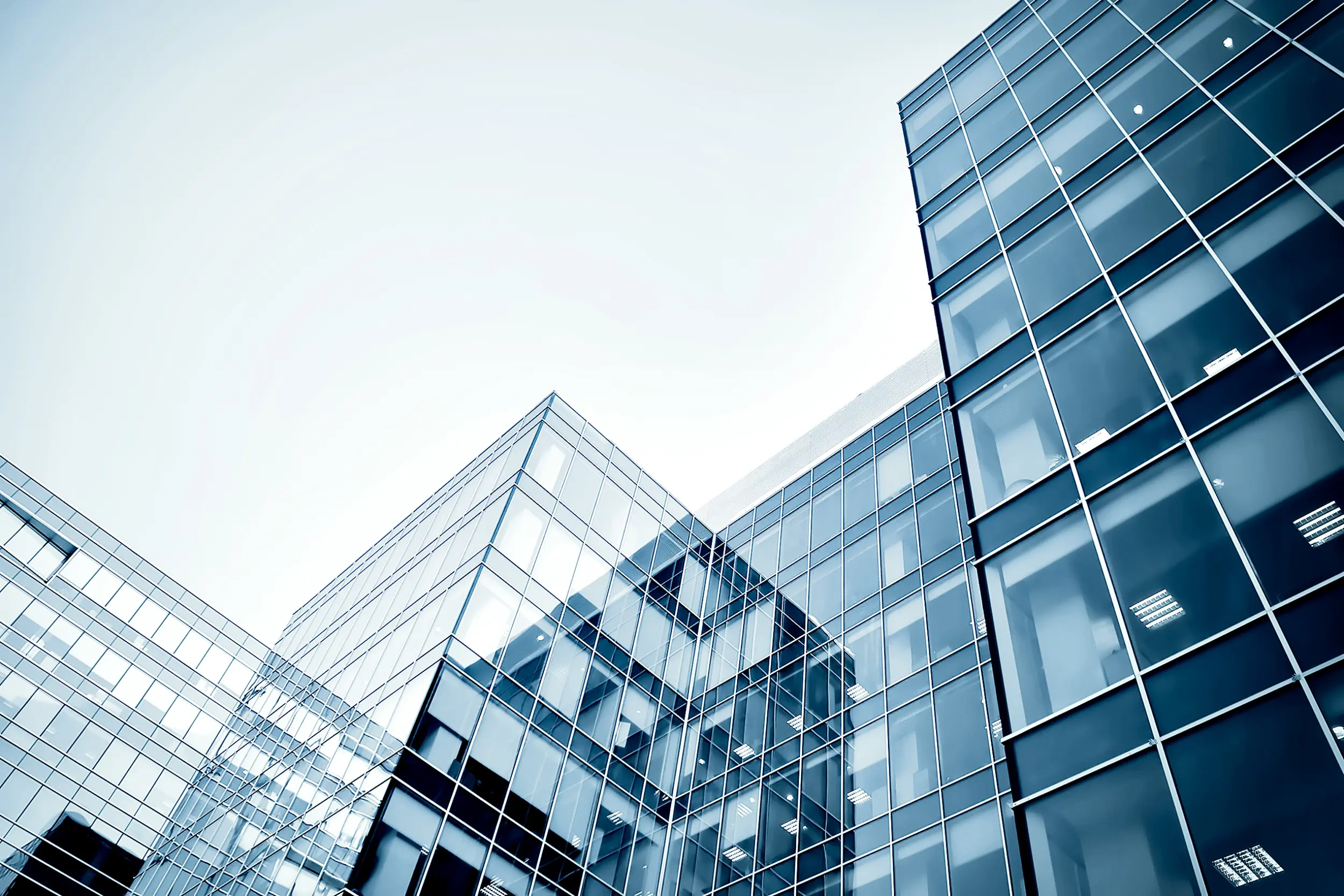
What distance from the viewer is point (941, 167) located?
80.7 ft

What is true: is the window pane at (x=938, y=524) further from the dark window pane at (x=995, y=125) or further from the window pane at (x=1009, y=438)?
the dark window pane at (x=995, y=125)

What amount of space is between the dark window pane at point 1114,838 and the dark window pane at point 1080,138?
535 inches

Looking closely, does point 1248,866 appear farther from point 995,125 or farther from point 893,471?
point 893,471

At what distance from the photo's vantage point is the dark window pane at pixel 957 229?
20891 millimetres

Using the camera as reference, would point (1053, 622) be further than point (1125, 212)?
No

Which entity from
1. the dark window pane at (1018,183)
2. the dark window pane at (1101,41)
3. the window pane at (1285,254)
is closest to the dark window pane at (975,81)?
the dark window pane at (1101,41)

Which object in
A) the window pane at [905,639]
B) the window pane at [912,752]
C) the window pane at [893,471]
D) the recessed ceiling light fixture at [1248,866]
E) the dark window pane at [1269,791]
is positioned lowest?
the recessed ceiling light fixture at [1248,866]

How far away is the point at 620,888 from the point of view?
2412cm

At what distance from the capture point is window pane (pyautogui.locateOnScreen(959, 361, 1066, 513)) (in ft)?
48.4

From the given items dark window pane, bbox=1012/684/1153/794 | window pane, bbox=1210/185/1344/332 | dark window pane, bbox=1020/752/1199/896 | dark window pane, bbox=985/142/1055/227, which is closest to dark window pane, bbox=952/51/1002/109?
dark window pane, bbox=985/142/1055/227

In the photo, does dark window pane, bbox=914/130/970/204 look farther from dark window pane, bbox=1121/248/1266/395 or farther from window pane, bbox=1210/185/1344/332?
window pane, bbox=1210/185/1344/332

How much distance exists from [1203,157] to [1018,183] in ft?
16.6

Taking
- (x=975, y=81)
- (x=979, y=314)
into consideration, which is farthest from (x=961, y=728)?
(x=975, y=81)

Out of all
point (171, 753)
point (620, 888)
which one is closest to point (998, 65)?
point (620, 888)
